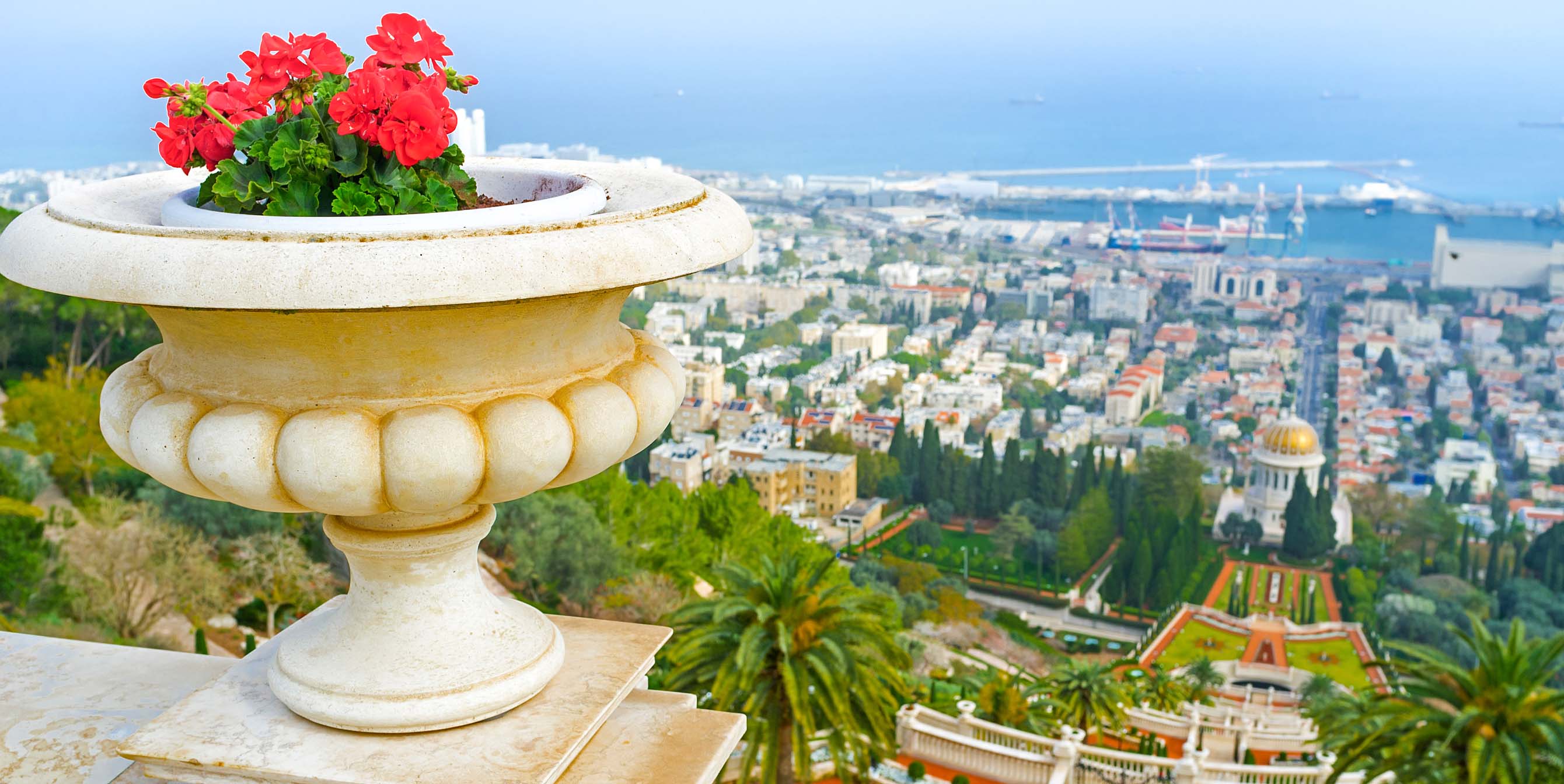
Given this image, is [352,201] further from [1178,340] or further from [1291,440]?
[1178,340]

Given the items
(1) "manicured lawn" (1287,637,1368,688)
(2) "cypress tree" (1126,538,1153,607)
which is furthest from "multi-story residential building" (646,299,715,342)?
(1) "manicured lawn" (1287,637,1368,688)

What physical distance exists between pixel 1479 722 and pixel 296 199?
288 inches

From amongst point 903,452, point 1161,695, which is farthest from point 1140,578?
point 1161,695

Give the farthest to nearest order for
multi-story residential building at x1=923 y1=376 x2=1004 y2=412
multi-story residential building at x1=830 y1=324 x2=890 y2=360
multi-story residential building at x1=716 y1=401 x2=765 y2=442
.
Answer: multi-story residential building at x1=830 y1=324 x2=890 y2=360, multi-story residential building at x1=923 y1=376 x2=1004 y2=412, multi-story residential building at x1=716 y1=401 x2=765 y2=442

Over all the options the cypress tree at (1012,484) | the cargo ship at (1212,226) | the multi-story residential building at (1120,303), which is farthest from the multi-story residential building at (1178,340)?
the cypress tree at (1012,484)

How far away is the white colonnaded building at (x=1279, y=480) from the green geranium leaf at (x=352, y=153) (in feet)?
154

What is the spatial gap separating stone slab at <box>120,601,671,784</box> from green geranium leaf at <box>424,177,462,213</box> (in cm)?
72

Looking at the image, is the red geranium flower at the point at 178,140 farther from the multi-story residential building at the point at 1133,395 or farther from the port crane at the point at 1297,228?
the port crane at the point at 1297,228

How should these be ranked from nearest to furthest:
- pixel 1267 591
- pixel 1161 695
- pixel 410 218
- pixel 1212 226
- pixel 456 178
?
pixel 410 218
pixel 456 178
pixel 1161 695
pixel 1267 591
pixel 1212 226

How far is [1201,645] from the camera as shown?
1387 inches

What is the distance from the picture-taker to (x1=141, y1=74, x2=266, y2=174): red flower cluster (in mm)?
1816

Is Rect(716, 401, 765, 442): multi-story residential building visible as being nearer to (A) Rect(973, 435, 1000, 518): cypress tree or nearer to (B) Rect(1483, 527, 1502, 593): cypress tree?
(A) Rect(973, 435, 1000, 518): cypress tree

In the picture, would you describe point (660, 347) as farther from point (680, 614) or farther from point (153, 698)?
point (680, 614)

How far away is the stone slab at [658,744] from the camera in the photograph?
76.2 inches
